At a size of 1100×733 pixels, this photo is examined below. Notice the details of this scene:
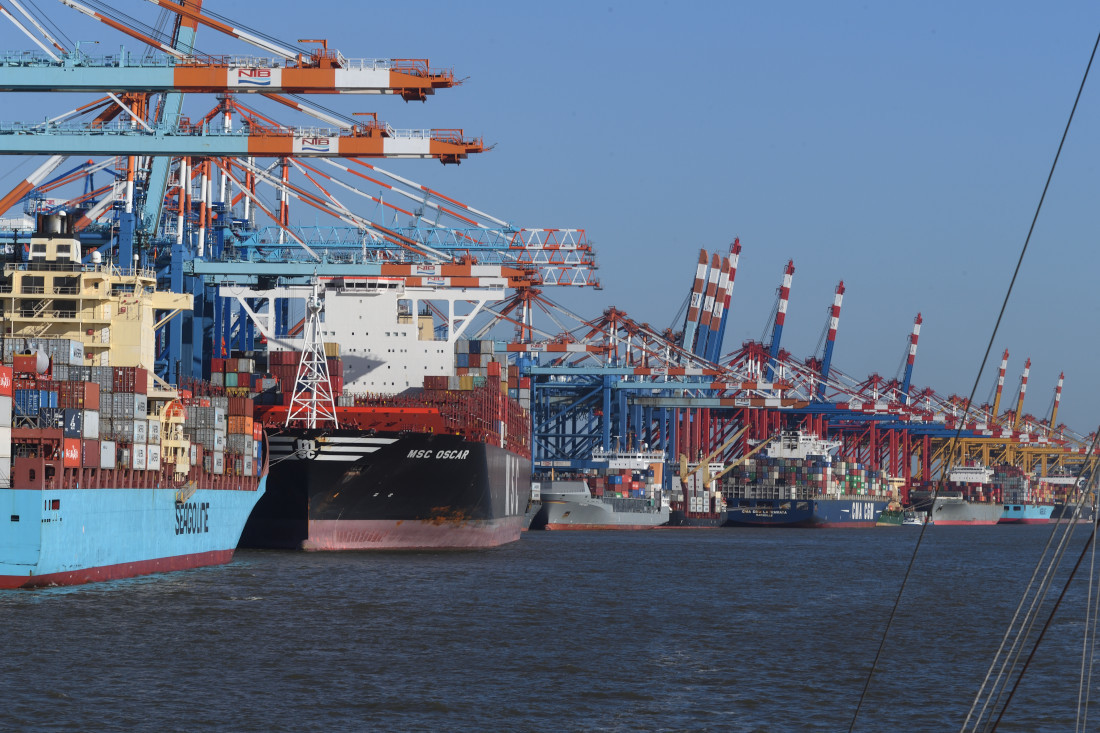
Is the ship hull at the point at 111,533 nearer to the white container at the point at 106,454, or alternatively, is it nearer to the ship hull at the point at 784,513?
the white container at the point at 106,454

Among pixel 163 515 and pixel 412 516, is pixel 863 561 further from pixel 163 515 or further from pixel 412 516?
pixel 163 515

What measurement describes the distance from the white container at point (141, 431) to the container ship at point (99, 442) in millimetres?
53

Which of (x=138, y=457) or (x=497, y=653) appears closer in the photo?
(x=497, y=653)

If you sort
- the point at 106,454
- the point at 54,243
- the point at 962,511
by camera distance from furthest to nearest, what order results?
the point at 962,511 < the point at 54,243 < the point at 106,454

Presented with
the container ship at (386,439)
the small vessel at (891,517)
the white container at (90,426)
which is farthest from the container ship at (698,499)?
the white container at (90,426)

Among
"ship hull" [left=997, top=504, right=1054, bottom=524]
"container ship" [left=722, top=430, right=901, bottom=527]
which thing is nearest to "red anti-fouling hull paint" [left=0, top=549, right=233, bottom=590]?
"container ship" [left=722, top=430, right=901, bottom=527]

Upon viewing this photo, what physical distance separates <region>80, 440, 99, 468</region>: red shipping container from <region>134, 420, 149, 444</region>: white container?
255cm

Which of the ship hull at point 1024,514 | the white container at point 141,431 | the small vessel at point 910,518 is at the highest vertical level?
the white container at point 141,431

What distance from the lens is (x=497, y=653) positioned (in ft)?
84.1

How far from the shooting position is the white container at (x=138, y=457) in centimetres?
3562

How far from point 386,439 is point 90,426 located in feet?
44.3

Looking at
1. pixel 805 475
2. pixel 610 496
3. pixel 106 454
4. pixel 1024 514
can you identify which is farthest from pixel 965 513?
pixel 106 454

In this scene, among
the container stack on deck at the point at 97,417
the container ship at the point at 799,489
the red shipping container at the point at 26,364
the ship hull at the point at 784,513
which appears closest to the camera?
the container stack on deck at the point at 97,417

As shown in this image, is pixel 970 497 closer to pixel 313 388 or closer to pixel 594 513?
pixel 594 513
